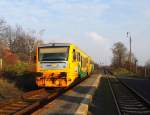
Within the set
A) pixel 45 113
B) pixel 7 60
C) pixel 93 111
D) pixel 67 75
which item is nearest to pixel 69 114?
pixel 45 113

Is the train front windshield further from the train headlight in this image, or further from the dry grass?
the dry grass

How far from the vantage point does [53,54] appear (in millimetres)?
22578

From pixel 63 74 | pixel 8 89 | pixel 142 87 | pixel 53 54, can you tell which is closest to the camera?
pixel 63 74

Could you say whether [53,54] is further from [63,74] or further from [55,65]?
[63,74]

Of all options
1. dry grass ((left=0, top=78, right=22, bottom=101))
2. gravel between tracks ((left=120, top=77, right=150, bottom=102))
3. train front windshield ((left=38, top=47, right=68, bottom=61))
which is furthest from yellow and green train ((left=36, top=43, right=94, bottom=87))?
gravel between tracks ((left=120, top=77, right=150, bottom=102))

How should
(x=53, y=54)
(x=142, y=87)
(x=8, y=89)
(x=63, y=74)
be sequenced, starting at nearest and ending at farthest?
1. (x=63, y=74)
2. (x=8, y=89)
3. (x=53, y=54)
4. (x=142, y=87)

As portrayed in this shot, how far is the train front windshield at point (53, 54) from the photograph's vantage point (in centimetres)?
2242

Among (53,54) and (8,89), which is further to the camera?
(53,54)

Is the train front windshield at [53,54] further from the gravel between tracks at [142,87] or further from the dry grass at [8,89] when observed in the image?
the gravel between tracks at [142,87]

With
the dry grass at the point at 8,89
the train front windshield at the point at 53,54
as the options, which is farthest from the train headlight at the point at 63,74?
the dry grass at the point at 8,89

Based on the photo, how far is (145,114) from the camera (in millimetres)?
13930

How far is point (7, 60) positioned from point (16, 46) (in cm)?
4345

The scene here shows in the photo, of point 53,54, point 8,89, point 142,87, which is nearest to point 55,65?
point 53,54

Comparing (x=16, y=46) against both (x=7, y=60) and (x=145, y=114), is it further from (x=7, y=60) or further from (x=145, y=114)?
(x=145, y=114)
